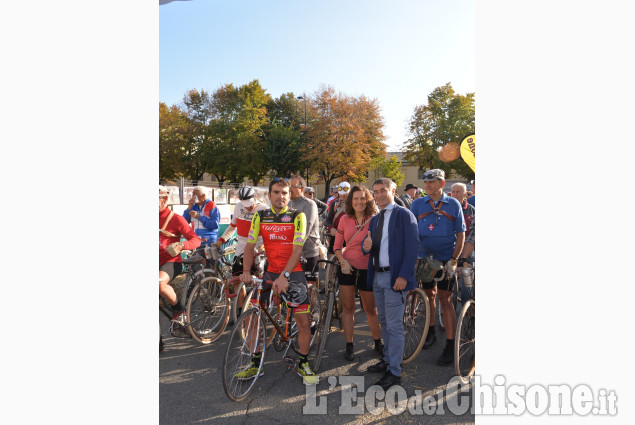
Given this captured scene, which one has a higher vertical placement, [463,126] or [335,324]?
[463,126]

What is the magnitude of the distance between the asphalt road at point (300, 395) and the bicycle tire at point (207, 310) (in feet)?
1.03

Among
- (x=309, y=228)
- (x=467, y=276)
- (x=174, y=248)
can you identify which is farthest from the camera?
(x=309, y=228)

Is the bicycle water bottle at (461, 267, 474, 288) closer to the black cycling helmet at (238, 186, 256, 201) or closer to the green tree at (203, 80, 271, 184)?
the black cycling helmet at (238, 186, 256, 201)

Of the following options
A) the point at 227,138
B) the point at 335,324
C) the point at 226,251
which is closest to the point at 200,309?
the point at 226,251

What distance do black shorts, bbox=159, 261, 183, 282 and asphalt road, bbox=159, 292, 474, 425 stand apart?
3.03 feet

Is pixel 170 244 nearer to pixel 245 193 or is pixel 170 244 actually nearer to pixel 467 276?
pixel 245 193

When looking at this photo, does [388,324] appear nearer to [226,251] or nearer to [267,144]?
[226,251]

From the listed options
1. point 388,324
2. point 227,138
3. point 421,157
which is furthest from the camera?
point 421,157

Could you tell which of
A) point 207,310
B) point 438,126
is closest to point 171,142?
point 438,126

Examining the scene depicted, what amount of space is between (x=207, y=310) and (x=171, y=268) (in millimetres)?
890

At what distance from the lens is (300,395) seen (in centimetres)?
351

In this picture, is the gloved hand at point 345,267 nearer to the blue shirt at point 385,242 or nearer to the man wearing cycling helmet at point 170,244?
the blue shirt at point 385,242

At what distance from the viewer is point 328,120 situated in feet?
121

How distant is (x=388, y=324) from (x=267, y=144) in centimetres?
3791
